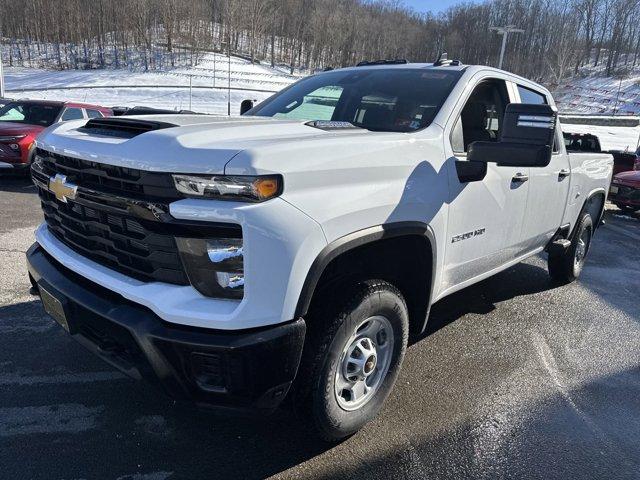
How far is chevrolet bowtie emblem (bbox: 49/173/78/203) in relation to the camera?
2363 mm

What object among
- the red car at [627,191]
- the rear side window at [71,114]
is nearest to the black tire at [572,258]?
the red car at [627,191]

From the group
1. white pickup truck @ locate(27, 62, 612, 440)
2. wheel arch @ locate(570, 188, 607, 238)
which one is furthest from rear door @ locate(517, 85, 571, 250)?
wheel arch @ locate(570, 188, 607, 238)

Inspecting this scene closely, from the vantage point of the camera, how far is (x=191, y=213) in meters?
1.94

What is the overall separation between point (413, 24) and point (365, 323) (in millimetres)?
99037

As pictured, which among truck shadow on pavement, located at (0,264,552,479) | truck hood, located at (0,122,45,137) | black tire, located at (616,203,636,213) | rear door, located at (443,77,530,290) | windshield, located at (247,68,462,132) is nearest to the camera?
truck shadow on pavement, located at (0,264,552,479)

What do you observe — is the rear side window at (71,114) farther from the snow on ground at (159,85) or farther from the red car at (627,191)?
the snow on ground at (159,85)

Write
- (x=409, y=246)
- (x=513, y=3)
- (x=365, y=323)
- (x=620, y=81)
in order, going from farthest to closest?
(x=513, y=3)
(x=620, y=81)
(x=409, y=246)
(x=365, y=323)

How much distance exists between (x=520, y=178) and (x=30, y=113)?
1047 cm

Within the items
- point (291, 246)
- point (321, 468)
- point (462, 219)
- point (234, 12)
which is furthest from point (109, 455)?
point (234, 12)

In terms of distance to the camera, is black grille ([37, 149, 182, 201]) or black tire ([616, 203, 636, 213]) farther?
black tire ([616, 203, 636, 213])

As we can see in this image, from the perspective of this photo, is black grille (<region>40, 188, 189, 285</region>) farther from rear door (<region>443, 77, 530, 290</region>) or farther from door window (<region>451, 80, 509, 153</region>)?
door window (<region>451, 80, 509, 153</region>)

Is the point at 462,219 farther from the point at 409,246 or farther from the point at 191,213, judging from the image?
the point at 191,213

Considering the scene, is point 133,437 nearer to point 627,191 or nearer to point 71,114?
point 71,114

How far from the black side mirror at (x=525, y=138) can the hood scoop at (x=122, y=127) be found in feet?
5.55
